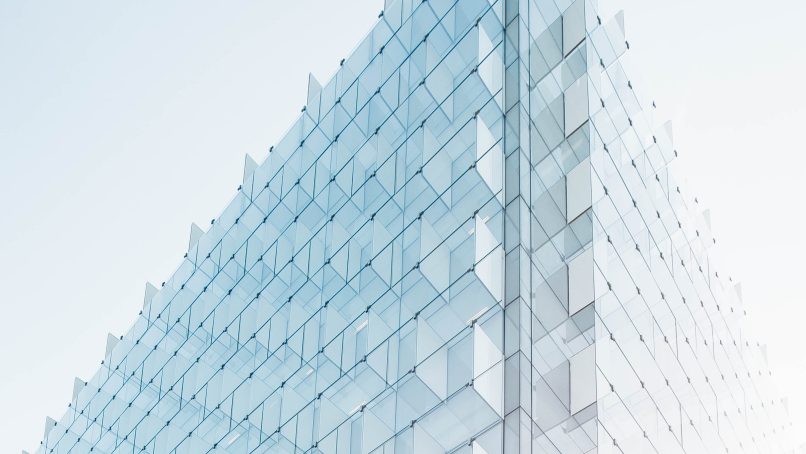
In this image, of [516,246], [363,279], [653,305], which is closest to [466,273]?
[516,246]

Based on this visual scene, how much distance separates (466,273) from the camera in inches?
914

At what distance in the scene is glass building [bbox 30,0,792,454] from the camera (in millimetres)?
22719

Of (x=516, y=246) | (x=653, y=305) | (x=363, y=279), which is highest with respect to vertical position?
(x=653, y=305)

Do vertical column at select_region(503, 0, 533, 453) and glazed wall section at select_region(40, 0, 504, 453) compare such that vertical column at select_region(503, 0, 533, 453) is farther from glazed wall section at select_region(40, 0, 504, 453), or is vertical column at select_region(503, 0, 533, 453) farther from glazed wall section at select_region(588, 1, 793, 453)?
glazed wall section at select_region(588, 1, 793, 453)

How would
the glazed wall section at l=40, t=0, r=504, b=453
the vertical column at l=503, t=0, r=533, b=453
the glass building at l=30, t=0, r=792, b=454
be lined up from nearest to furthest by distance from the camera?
1. the vertical column at l=503, t=0, r=533, b=453
2. the glass building at l=30, t=0, r=792, b=454
3. the glazed wall section at l=40, t=0, r=504, b=453

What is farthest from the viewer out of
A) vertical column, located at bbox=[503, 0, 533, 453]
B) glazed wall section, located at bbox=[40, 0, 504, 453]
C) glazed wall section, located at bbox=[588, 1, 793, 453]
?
glazed wall section, located at bbox=[588, 1, 793, 453]

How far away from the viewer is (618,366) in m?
24.3

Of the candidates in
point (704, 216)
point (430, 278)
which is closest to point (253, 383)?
point (430, 278)

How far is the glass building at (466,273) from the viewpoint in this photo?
2272 centimetres

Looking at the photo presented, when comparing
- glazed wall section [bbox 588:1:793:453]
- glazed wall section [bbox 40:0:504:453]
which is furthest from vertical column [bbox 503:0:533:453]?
glazed wall section [bbox 588:1:793:453]

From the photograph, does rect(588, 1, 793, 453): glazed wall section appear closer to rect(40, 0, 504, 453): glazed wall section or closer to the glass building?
the glass building

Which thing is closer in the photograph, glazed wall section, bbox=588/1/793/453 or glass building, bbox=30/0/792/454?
glass building, bbox=30/0/792/454

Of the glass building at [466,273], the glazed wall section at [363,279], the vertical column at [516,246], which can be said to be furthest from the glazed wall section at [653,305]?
the glazed wall section at [363,279]

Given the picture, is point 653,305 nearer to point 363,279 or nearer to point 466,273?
point 466,273
